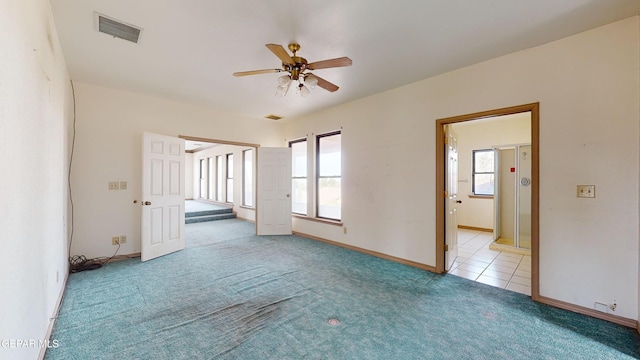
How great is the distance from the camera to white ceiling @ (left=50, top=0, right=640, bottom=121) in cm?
204

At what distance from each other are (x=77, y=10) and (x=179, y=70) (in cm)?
112

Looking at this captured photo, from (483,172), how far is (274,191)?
5332mm

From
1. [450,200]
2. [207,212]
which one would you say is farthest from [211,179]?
[450,200]

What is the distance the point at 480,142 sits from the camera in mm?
6188

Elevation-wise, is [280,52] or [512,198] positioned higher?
[280,52]


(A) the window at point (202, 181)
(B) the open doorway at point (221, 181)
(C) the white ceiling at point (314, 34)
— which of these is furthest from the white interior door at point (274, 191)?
(A) the window at point (202, 181)

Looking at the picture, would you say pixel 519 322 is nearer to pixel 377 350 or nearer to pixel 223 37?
pixel 377 350

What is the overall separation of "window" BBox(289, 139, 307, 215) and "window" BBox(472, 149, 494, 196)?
443cm

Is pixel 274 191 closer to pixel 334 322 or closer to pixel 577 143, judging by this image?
pixel 334 322

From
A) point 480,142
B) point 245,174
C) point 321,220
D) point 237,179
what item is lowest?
point 321,220

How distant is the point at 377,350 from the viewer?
73.6 inches

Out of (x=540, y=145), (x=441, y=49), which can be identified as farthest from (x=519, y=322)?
(x=441, y=49)

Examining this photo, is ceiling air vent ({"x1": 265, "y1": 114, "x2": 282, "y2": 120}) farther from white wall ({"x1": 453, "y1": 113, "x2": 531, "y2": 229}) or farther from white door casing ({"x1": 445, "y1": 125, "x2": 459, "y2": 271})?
white wall ({"x1": 453, "y1": 113, "x2": 531, "y2": 229})

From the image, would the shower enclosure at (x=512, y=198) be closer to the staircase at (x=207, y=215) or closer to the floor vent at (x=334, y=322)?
the floor vent at (x=334, y=322)
